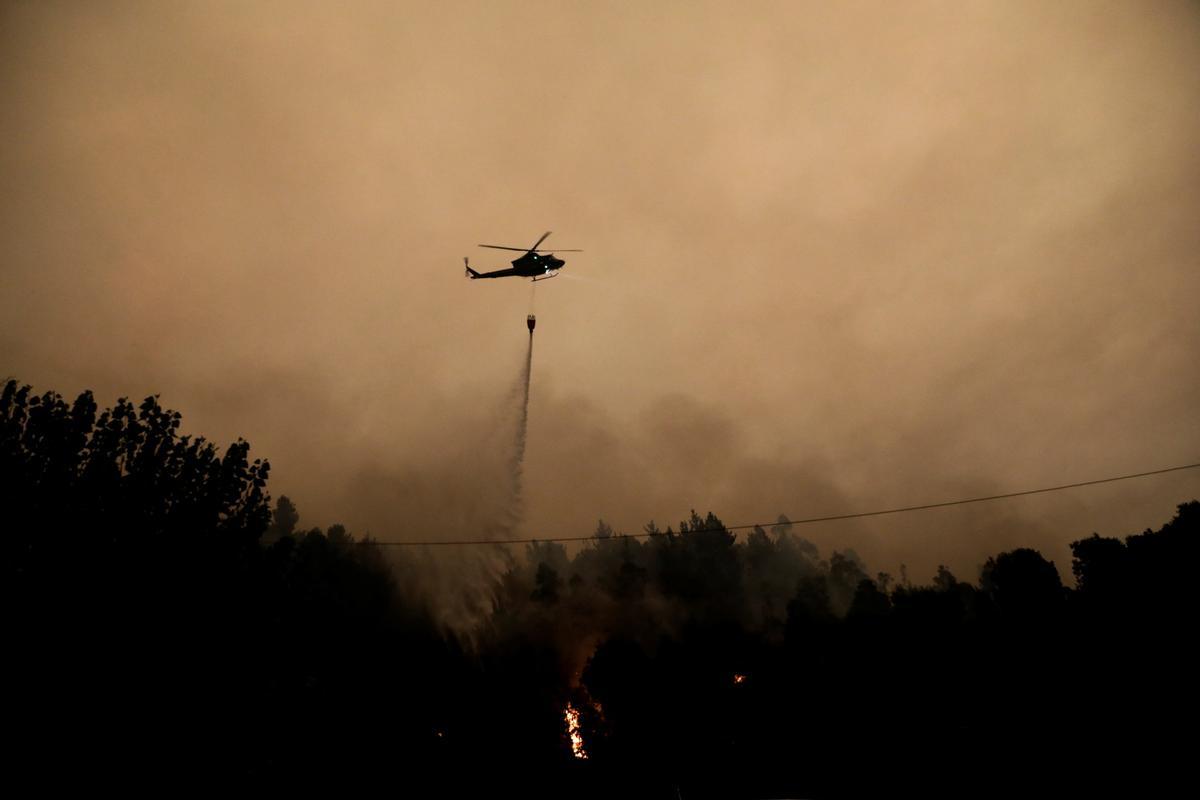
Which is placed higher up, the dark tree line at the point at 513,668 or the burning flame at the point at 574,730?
the dark tree line at the point at 513,668

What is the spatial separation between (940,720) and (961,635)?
48.6 ft

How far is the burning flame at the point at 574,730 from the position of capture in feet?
201

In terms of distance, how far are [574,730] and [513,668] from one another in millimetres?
19057

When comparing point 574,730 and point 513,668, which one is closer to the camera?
point 574,730

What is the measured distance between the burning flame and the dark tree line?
2.79 feet

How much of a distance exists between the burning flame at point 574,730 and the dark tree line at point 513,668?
850 millimetres

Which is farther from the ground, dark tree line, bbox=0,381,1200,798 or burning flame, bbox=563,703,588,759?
dark tree line, bbox=0,381,1200,798

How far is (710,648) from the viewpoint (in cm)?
6831

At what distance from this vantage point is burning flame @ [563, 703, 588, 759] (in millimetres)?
61344

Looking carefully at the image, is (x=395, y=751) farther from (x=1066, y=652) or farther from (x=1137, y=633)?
(x=1137, y=633)

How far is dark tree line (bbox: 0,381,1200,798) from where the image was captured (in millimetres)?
16766

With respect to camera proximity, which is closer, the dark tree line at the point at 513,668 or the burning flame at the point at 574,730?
the dark tree line at the point at 513,668

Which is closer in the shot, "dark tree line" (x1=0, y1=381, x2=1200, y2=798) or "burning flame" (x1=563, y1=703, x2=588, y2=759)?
"dark tree line" (x1=0, y1=381, x2=1200, y2=798)

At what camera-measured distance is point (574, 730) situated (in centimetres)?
6375
